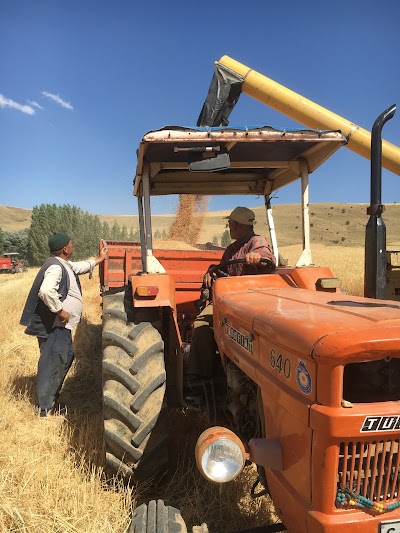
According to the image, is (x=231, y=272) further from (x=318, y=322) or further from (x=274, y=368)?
(x=318, y=322)

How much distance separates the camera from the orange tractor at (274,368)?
5.24ft

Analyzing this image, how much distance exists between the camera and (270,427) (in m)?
2.00

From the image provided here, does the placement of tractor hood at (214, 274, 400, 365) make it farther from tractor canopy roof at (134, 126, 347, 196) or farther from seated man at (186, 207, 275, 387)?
tractor canopy roof at (134, 126, 347, 196)

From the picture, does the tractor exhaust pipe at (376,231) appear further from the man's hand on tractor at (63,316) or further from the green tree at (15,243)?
the green tree at (15,243)

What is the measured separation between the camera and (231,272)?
141 inches

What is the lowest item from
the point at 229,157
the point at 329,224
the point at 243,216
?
the point at 243,216

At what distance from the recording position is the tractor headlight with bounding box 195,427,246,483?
1.86 meters

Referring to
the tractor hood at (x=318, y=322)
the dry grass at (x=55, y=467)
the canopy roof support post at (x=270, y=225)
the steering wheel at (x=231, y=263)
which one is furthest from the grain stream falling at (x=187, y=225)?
the tractor hood at (x=318, y=322)

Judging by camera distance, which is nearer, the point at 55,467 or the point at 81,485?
the point at 81,485

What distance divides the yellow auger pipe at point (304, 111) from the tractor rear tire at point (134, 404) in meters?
3.33

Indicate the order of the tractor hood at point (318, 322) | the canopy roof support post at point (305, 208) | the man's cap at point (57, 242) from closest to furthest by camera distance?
the tractor hood at point (318, 322)
the canopy roof support post at point (305, 208)
the man's cap at point (57, 242)

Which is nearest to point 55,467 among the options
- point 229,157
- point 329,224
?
point 229,157

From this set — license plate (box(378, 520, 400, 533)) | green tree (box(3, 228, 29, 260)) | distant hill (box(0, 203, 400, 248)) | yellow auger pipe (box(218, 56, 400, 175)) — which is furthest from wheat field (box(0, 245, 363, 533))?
distant hill (box(0, 203, 400, 248))

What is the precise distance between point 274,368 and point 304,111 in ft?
13.2
